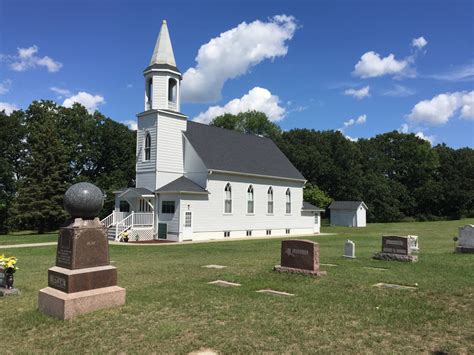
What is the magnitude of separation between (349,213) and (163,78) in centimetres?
3493

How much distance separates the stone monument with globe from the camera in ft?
26.7

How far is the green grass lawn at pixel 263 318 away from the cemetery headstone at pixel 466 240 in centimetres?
659

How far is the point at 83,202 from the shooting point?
870cm

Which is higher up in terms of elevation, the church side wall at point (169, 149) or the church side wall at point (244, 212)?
the church side wall at point (169, 149)

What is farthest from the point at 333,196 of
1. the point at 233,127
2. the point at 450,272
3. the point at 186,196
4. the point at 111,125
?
the point at 450,272

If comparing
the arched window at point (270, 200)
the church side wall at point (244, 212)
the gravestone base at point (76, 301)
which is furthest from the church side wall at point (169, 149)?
the gravestone base at point (76, 301)

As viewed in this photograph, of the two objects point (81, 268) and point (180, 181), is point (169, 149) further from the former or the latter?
point (81, 268)

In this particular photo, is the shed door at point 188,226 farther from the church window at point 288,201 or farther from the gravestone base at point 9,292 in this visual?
the gravestone base at point 9,292

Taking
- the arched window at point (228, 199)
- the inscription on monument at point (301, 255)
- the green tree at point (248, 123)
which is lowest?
the inscription on monument at point (301, 255)

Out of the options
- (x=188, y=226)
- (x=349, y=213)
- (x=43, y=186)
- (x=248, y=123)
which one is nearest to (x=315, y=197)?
(x=349, y=213)

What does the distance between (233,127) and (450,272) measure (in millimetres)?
60261

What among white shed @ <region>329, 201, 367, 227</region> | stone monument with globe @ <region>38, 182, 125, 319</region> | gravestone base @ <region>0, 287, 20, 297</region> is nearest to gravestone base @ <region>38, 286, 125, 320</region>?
stone monument with globe @ <region>38, 182, 125, 319</region>

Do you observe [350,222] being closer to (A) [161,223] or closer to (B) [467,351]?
(A) [161,223]

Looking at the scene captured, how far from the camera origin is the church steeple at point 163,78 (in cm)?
3241
